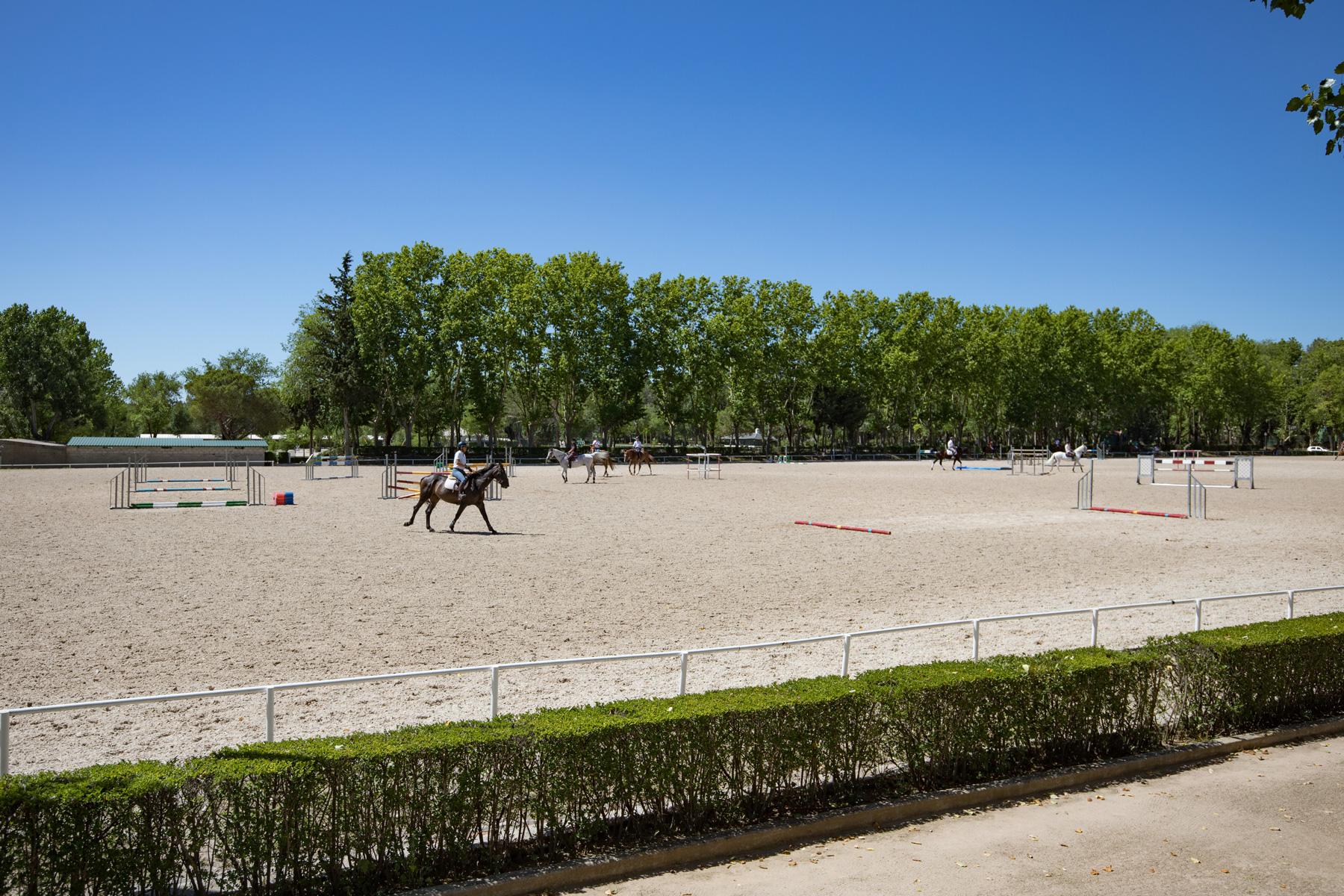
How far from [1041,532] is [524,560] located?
41.3ft

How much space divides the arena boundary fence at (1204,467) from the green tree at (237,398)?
78.1 m

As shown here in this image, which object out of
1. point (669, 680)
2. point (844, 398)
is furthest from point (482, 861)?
point (844, 398)

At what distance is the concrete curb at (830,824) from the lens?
5.55 m

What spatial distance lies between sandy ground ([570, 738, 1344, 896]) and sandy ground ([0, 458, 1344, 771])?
10.2ft

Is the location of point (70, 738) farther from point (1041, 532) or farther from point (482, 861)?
point (1041, 532)

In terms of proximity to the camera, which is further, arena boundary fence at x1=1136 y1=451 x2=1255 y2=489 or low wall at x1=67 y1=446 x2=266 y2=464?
low wall at x1=67 y1=446 x2=266 y2=464

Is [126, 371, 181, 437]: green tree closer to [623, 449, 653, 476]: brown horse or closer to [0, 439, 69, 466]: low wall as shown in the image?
[0, 439, 69, 466]: low wall

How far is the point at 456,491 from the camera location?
22.7m

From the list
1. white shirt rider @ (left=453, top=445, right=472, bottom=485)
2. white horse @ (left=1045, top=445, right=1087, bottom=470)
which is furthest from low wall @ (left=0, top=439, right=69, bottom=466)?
white horse @ (left=1045, top=445, right=1087, bottom=470)

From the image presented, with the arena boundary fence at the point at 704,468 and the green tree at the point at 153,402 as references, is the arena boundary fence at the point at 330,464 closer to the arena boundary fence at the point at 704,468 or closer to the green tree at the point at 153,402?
the arena boundary fence at the point at 704,468

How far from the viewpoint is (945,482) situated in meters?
44.6

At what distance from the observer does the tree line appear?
7531 cm

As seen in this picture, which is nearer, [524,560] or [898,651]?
[898,651]

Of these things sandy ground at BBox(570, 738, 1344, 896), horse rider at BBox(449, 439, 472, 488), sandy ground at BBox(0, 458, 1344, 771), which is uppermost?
horse rider at BBox(449, 439, 472, 488)
